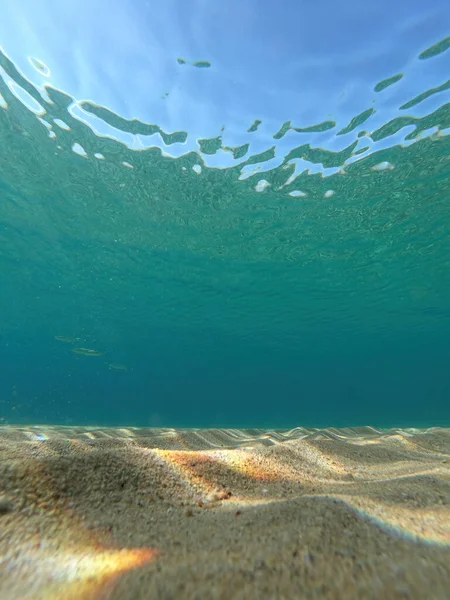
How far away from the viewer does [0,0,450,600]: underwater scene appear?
108cm

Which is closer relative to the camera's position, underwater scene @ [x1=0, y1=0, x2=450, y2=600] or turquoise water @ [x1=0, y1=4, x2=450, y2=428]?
underwater scene @ [x1=0, y1=0, x2=450, y2=600]

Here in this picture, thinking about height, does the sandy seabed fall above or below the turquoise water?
below

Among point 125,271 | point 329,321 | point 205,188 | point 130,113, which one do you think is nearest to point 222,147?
point 205,188

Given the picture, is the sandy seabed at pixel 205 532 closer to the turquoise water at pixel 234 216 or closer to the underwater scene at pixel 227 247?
the underwater scene at pixel 227 247

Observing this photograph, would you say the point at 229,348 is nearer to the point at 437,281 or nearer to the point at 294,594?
the point at 437,281

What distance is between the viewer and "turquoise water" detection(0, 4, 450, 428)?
35.9 ft

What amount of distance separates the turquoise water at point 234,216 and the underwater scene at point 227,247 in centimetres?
11

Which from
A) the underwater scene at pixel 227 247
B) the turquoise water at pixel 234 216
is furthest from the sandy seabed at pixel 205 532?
the turquoise water at pixel 234 216

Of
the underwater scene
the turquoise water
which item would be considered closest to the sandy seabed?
the underwater scene

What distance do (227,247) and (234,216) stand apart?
3207 mm

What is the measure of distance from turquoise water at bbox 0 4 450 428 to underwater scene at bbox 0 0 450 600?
109 mm

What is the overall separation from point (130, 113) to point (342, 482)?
1243 cm

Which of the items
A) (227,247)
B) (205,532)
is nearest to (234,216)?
(227,247)

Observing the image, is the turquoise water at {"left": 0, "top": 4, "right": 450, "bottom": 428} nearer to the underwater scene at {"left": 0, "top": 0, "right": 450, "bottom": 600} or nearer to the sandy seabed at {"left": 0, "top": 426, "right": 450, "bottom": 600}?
the underwater scene at {"left": 0, "top": 0, "right": 450, "bottom": 600}
